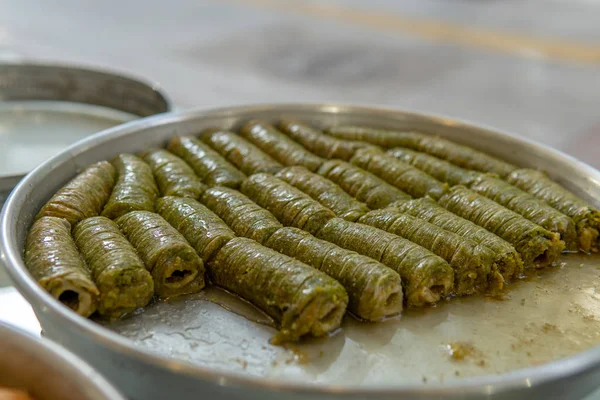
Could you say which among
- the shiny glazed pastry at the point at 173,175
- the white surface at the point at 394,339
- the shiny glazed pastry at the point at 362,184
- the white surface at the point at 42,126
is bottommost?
the white surface at the point at 394,339

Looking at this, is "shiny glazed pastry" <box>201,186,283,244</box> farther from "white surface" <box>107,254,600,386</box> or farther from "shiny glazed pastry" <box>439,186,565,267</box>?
"shiny glazed pastry" <box>439,186,565,267</box>

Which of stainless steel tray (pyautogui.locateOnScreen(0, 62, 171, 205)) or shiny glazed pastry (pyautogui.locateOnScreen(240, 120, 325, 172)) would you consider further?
stainless steel tray (pyautogui.locateOnScreen(0, 62, 171, 205))

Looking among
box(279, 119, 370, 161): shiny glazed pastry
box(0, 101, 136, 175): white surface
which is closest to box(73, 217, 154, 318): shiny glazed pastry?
box(279, 119, 370, 161): shiny glazed pastry

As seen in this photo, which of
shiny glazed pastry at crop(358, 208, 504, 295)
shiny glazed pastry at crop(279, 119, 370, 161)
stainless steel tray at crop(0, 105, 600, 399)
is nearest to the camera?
stainless steel tray at crop(0, 105, 600, 399)

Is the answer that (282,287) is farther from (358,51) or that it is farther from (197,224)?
(358,51)

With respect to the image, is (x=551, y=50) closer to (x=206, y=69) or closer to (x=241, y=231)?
(x=206, y=69)

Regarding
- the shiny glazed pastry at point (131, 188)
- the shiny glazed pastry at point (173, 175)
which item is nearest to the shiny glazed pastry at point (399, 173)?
the shiny glazed pastry at point (173, 175)

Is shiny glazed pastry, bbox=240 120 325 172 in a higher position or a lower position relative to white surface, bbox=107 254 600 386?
higher

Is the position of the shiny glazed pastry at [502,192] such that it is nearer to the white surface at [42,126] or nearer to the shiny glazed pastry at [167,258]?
the shiny glazed pastry at [167,258]
